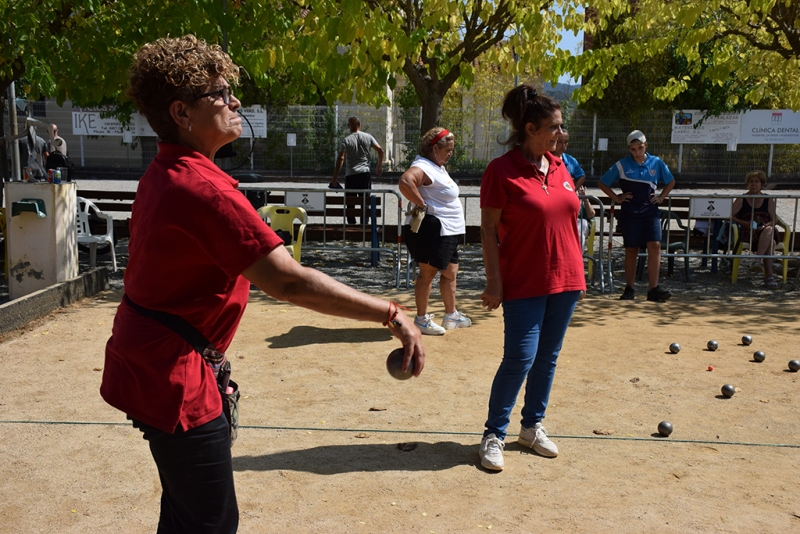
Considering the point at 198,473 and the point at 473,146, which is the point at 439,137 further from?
the point at 473,146

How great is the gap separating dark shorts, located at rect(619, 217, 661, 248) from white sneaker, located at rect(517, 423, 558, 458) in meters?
5.26

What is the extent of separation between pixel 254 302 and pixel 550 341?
5.27 meters

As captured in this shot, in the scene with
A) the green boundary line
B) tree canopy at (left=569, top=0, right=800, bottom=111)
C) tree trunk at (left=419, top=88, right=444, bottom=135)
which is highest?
tree canopy at (left=569, top=0, right=800, bottom=111)

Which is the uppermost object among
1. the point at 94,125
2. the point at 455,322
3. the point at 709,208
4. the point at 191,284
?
the point at 94,125

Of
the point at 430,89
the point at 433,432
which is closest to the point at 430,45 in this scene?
the point at 430,89

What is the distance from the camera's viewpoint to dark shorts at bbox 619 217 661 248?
368 inches

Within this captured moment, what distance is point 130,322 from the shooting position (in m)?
2.35

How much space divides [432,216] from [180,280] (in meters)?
5.06

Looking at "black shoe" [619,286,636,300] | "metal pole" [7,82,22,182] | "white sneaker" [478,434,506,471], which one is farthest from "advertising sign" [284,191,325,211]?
"white sneaker" [478,434,506,471]

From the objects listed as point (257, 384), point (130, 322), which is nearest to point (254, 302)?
point (257, 384)

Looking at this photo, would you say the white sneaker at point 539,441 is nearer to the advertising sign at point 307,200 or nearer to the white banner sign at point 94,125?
the advertising sign at point 307,200

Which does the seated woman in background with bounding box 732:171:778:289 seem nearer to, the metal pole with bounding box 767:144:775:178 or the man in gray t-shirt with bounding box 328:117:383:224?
the man in gray t-shirt with bounding box 328:117:383:224

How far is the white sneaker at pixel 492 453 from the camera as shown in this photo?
4395 mm

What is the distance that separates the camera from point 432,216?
723 cm
